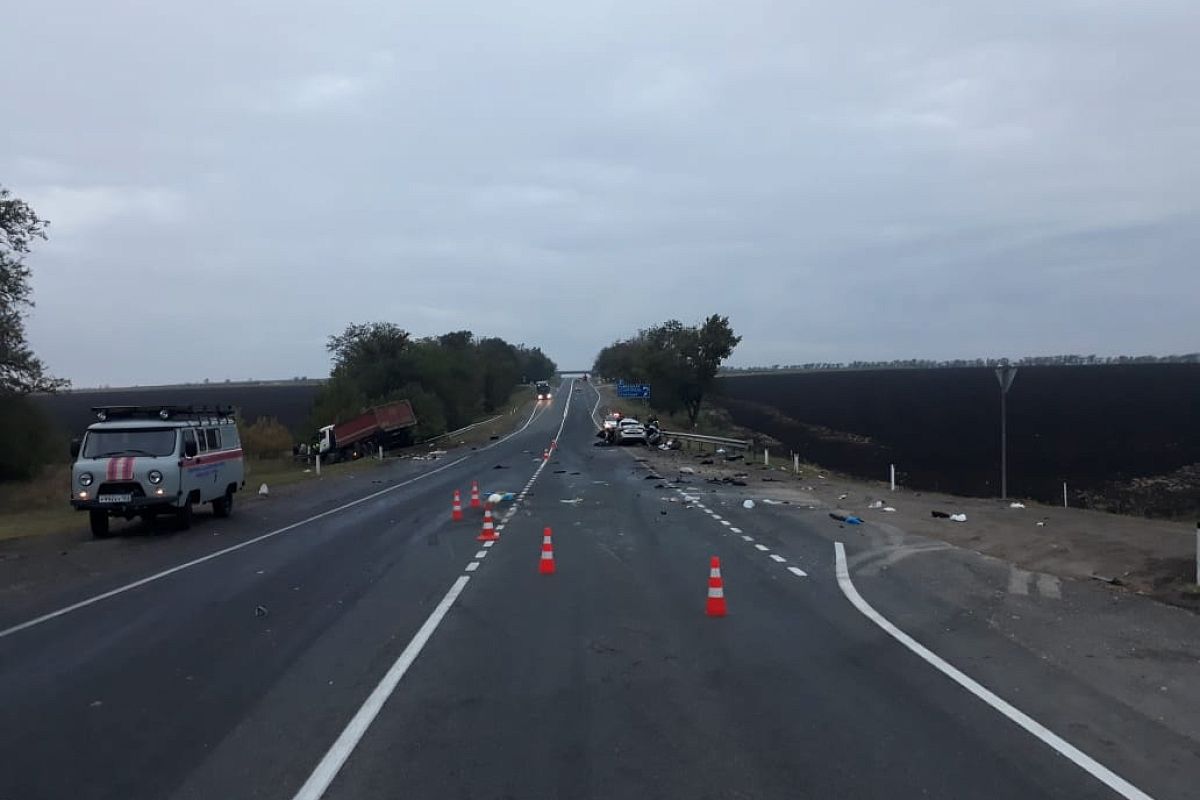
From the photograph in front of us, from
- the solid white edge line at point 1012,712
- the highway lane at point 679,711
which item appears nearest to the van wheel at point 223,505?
the highway lane at point 679,711

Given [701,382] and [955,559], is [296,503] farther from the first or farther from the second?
[701,382]

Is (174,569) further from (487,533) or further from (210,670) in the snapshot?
(210,670)

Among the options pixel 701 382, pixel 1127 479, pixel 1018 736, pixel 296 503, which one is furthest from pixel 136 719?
pixel 701 382

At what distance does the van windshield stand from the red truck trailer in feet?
106

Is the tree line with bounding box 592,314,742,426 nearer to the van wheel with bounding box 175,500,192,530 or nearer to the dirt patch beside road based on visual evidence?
the dirt patch beside road

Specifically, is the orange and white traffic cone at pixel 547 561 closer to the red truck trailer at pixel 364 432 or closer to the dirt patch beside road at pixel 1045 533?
the dirt patch beside road at pixel 1045 533

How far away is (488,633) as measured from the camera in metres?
11.6

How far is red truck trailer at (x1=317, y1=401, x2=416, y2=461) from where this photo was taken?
56.1 metres

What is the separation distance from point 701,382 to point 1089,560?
58983 millimetres

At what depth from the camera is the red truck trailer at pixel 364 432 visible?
56.1 meters

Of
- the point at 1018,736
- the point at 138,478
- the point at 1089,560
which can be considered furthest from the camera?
the point at 138,478

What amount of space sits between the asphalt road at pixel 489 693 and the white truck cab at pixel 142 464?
16.1 ft

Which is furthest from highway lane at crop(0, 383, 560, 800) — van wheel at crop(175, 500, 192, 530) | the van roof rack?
the van roof rack

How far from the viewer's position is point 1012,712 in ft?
27.6
